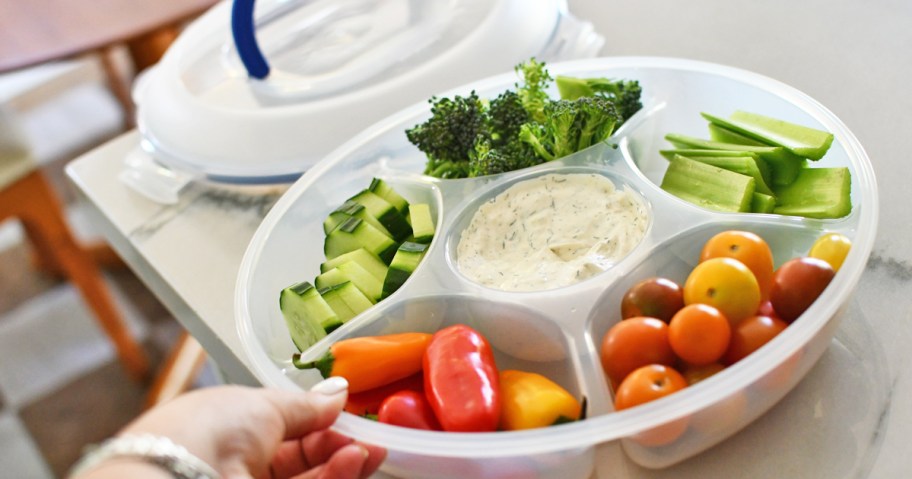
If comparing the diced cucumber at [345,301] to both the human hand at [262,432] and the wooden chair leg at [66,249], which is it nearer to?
the human hand at [262,432]

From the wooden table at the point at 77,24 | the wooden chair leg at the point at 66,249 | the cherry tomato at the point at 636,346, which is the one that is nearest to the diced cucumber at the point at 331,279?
the cherry tomato at the point at 636,346

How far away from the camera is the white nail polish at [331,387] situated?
2.75 feet

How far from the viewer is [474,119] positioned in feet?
3.88

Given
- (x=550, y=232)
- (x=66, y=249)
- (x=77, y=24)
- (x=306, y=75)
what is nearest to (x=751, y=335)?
(x=550, y=232)

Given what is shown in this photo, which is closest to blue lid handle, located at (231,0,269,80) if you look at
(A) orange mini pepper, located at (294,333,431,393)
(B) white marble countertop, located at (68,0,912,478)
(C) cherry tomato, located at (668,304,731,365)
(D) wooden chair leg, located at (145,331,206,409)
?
(B) white marble countertop, located at (68,0,912,478)

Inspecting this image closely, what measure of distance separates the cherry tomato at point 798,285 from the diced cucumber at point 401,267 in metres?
0.42

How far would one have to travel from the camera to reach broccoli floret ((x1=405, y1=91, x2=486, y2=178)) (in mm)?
1177

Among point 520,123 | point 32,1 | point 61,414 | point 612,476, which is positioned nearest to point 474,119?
point 520,123

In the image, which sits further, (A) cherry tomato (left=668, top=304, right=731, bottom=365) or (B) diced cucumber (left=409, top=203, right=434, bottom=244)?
(B) diced cucumber (left=409, top=203, right=434, bottom=244)

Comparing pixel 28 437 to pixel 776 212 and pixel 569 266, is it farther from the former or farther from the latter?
pixel 776 212

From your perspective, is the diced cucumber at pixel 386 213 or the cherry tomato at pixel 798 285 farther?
the diced cucumber at pixel 386 213

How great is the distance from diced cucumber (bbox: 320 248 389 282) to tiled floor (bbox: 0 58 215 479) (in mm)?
1655

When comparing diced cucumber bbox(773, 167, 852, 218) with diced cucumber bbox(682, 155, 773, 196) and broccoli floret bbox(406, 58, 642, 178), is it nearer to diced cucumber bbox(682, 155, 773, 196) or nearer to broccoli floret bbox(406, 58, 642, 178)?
diced cucumber bbox(682, 155, 773, 196)

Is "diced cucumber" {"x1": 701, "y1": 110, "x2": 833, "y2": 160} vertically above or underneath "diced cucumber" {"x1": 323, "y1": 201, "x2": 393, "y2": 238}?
above
